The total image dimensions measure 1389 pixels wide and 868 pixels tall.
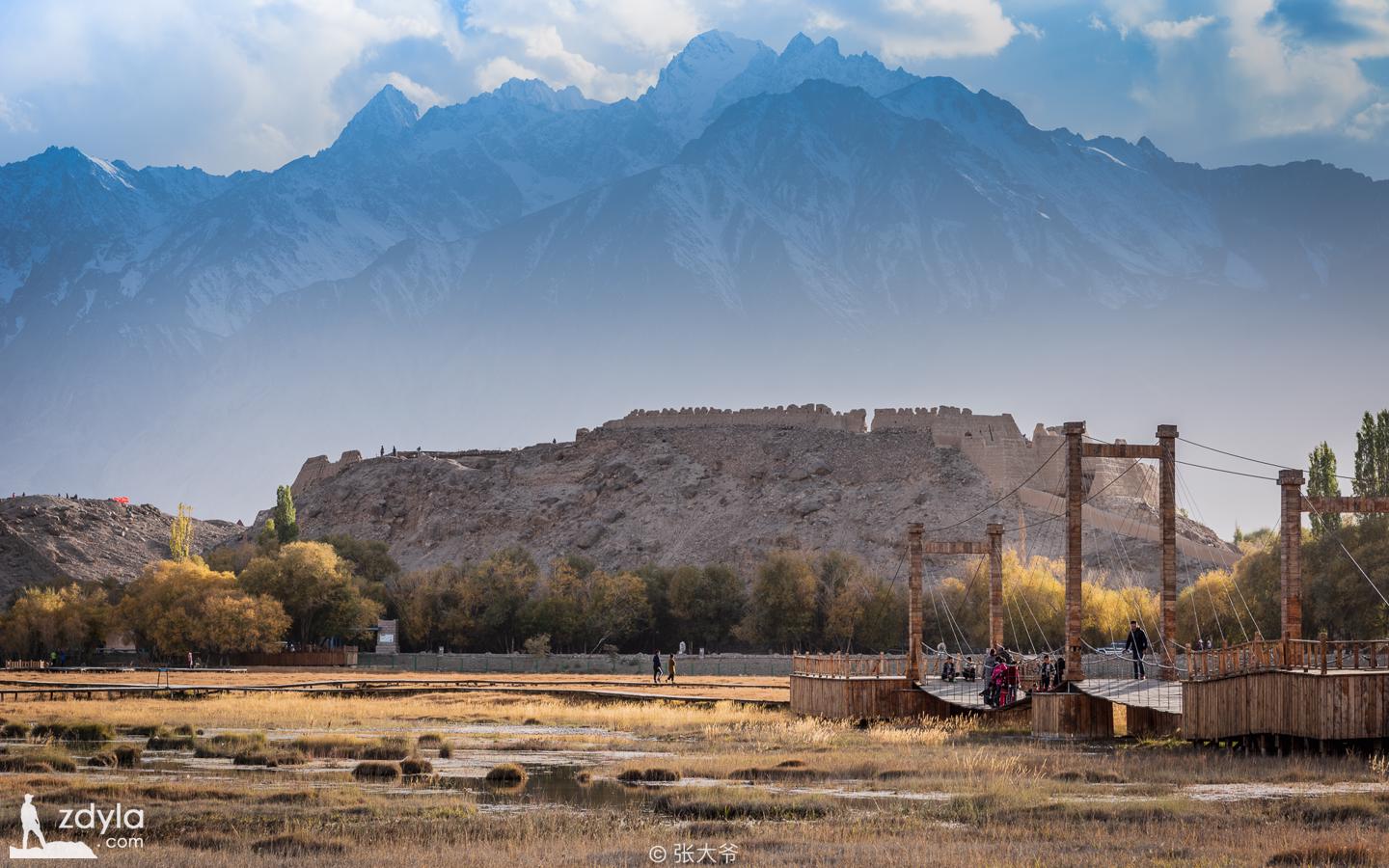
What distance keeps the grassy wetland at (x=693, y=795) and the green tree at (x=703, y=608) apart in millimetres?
52783

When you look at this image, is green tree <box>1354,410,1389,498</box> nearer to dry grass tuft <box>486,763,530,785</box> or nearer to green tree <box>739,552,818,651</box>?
green tree <box>739,552,818,651</box>

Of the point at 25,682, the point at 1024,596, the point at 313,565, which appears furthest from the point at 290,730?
the point at 313,565

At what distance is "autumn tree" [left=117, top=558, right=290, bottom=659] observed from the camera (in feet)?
267

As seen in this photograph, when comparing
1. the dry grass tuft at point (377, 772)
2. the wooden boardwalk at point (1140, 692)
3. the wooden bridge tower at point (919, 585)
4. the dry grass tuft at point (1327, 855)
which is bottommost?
the dry grass tuft at point (377, 772)

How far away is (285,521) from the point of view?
11238cm

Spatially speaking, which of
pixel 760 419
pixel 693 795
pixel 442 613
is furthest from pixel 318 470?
pixel 693 795

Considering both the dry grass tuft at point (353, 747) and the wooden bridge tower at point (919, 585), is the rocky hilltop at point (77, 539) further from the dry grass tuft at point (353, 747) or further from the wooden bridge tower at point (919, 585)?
the dry grass tuft at point (353, 747)

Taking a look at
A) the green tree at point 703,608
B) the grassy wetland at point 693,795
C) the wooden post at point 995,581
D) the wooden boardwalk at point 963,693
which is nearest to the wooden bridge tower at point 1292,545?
the grassy wetland at point 693,795

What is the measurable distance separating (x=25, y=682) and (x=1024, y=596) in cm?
3989

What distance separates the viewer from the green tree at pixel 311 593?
291 ft

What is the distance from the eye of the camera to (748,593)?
322ft

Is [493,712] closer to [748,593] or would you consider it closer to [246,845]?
[246,845]

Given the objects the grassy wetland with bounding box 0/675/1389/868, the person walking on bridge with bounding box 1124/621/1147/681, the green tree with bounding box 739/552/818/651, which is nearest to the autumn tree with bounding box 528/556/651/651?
the green tree with bounding box 739/552/818/651

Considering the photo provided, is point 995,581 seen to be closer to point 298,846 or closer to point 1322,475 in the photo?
point 298,846
